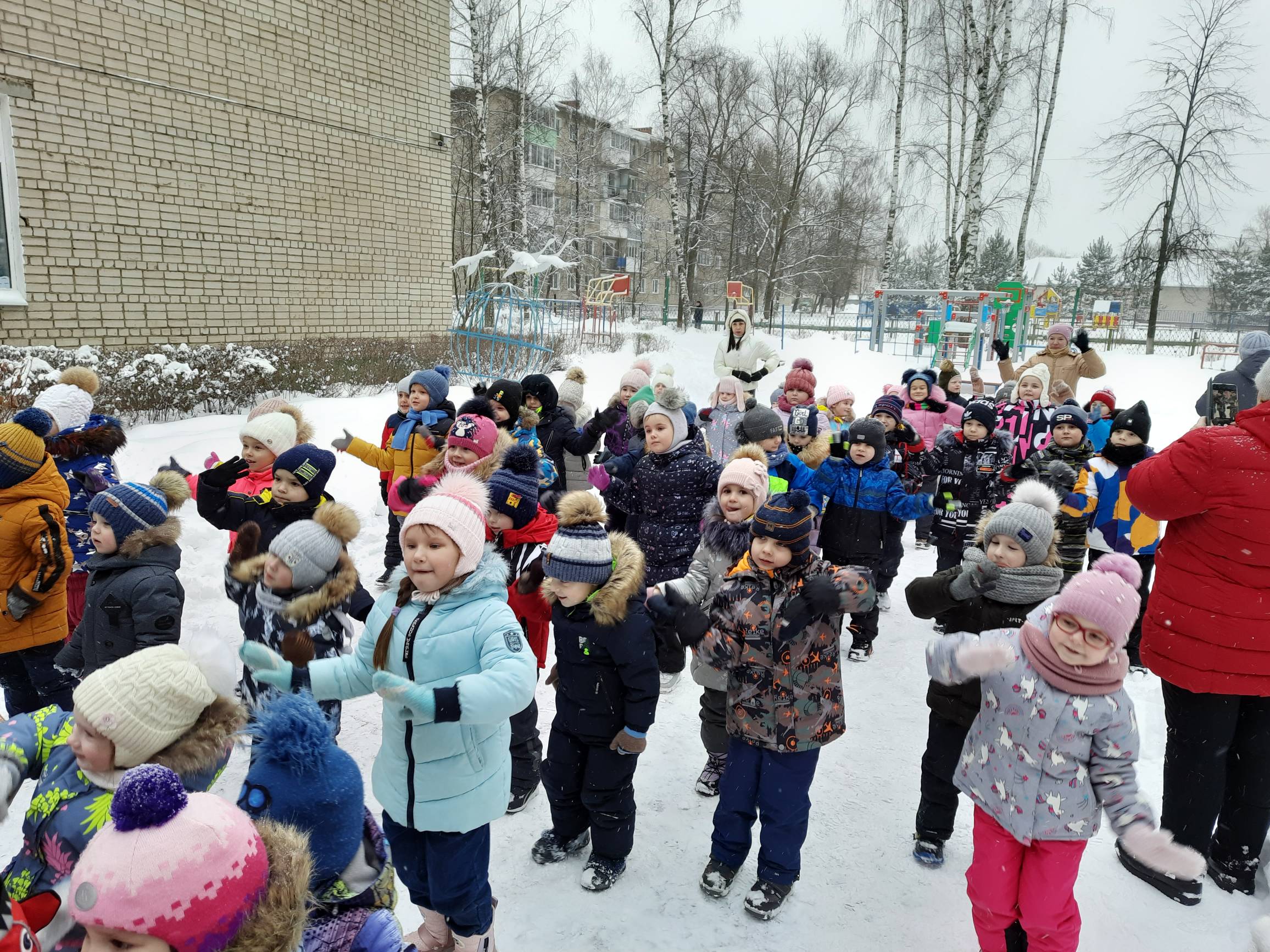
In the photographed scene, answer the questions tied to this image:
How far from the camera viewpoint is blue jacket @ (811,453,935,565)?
524 cm

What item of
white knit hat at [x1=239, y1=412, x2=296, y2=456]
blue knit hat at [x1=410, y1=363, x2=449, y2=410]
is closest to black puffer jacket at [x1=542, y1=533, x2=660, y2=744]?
white knit hat at [x1=239, y1=412, x2=296, y2=456]

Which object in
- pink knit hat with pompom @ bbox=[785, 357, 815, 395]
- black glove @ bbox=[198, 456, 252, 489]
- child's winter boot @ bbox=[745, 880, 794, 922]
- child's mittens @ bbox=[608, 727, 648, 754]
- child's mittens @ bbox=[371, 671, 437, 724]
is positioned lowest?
child's winter boot @ bbox=[745, 880, 794, 922]

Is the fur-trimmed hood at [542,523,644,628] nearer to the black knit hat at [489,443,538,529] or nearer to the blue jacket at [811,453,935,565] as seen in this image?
the black knit hat at [489,443,538,529]

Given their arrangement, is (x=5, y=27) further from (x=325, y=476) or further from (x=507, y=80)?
(x=507, y=80)

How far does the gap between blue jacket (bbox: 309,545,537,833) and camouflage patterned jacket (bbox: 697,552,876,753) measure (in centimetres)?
94

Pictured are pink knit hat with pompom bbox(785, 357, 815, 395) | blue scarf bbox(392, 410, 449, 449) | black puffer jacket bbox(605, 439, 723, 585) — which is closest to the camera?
black puffer jacket bbox(605, 439, 723, 585)

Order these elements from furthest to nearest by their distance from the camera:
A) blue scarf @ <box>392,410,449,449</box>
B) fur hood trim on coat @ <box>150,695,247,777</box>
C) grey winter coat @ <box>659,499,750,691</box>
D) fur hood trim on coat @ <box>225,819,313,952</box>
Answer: blue scarf @ <box>392,410,449,449</box> < grey winter coat @ <box>659,499,750,691</box> < fur hood trim on coat @ <box>150,695,247,777</box> < fur hood trim on coat @ <box>225,819,313,952</box>

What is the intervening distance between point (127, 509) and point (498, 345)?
13.0 m

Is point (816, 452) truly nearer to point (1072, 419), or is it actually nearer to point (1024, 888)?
point (1072, 419)

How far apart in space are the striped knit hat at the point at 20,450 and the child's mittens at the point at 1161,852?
4.61m

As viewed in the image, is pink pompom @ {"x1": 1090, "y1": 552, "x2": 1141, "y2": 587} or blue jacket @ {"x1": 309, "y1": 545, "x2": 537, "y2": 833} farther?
pink pompom @ {"x1": 1090, "y1": 552, "x2": 1141, "y2": 587}

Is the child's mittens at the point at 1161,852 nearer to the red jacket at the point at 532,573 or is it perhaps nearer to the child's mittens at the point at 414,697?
the child's mittens at the point at 414,697

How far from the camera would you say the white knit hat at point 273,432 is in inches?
162

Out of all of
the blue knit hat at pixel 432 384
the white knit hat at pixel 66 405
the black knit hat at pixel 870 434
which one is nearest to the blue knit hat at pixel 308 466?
the white knit hat at pixel 66 405
